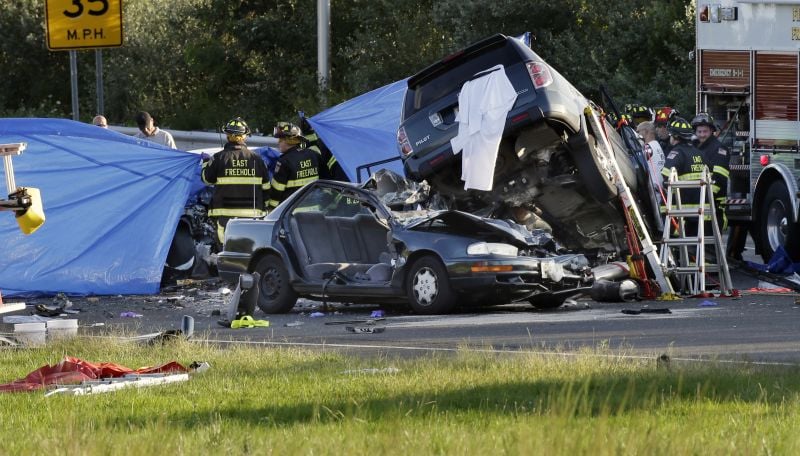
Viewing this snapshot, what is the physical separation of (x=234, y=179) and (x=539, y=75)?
4.70 meters

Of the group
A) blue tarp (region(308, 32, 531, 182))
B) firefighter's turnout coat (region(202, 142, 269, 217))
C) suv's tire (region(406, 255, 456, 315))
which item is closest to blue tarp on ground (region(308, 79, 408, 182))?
blue tarp (region(308, 32, 531, 182))

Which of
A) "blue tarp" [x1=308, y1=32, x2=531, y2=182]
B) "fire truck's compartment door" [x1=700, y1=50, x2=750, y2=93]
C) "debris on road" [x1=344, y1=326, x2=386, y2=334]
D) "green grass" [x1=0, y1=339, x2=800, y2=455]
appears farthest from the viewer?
"blue tarp" [x1=308, y1=32, x2=531, y2=182]

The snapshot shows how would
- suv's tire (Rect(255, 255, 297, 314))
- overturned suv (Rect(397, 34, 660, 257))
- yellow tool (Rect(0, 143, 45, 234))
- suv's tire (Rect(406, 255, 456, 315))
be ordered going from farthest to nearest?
suv's tire (Rect(255, 255, 297, 314)) < overturned suv (Rect(397, 34, 660, 257)) < suv's tire (Rect(406, 255, 456, 315)) < yellow tool (Rect(0, 143, 45, 234))

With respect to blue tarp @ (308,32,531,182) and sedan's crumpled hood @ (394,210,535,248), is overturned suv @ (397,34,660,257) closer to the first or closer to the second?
sedan's crumpled hood @ (394,210,535,248)

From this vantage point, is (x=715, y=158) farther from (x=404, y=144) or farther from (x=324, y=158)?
(x=324, y=158)

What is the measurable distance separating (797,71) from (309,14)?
20.4m

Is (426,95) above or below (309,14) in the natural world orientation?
below

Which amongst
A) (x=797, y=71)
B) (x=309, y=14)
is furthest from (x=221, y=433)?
(x=309, y=14)

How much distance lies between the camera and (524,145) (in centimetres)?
1448

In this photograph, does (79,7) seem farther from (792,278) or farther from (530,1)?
(530,1)

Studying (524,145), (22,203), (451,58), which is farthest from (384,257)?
(22,203)

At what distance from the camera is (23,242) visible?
58.9 feet

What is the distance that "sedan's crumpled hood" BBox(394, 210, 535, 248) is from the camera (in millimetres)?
14180

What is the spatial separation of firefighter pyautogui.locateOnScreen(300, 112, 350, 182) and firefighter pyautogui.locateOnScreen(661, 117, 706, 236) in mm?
4397
